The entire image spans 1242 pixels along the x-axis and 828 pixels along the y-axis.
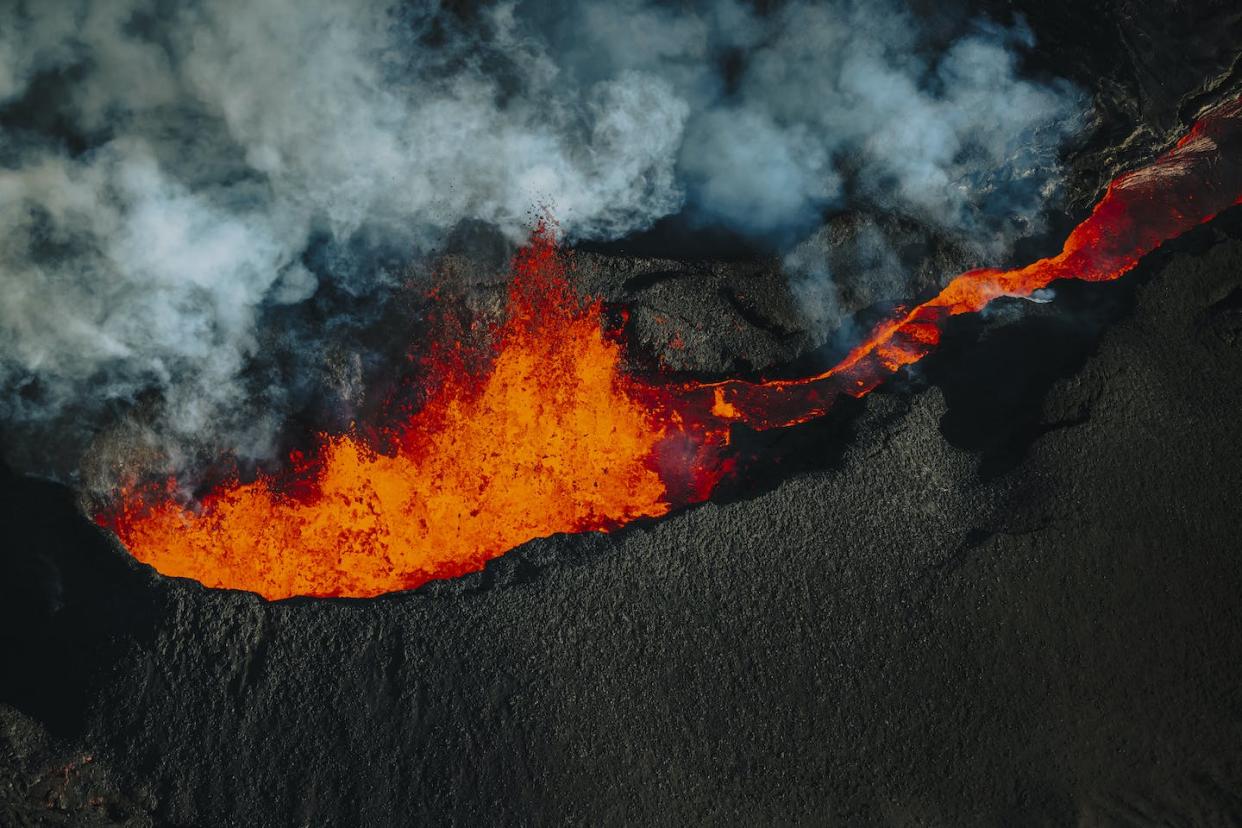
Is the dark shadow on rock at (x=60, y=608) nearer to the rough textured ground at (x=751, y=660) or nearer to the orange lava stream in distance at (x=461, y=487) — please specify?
the rough textured ground at (x=751, y=660)

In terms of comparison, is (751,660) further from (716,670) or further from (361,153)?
(361,153)

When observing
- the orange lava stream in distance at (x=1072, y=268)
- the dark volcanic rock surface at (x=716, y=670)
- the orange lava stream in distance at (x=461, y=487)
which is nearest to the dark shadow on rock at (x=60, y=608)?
the dark volcanic rock surface at (x=716, y=670)

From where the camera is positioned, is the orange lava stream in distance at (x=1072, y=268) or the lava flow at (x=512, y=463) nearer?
the lava flow at (x=512, y=463)

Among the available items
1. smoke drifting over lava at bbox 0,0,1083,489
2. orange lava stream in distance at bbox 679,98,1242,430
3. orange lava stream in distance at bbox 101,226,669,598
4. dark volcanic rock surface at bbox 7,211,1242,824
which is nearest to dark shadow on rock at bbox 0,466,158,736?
dark volcanic rock surface at bbox 7,211,1242,824

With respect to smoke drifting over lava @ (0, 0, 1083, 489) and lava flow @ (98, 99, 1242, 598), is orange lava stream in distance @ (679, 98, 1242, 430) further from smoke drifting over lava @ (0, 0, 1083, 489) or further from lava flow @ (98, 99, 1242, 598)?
smoke drifting over lava @ (0, 0, 1083, 489)

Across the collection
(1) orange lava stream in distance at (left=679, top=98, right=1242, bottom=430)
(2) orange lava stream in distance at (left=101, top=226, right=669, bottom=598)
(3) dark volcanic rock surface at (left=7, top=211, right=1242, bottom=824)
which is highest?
(1) orange lava stream in distance at (left=679, top=98, right=1242, bottom=430)
